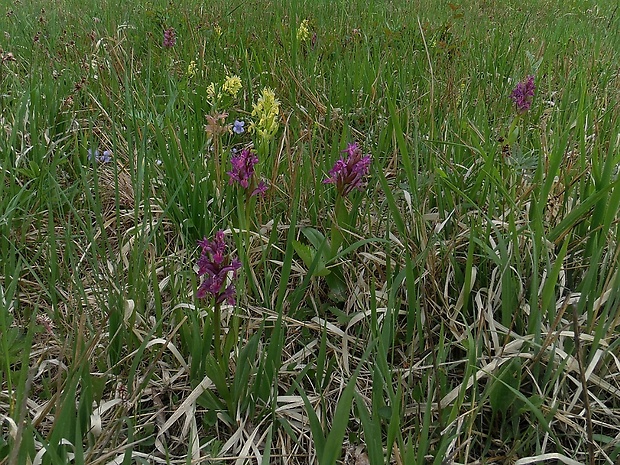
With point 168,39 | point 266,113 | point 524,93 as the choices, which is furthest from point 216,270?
point 168,39

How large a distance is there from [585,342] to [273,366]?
2.14ft

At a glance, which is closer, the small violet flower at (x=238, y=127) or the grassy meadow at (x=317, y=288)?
the grassy meadow at (x=317, y=288)

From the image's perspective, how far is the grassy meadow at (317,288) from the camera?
3.26ft

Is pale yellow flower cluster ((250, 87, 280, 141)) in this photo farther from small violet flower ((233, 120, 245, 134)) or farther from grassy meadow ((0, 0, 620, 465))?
small violet flower ((233, 120, 245, 134))

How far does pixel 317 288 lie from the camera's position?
1.38 metres

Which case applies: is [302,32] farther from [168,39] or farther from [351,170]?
[351,170]

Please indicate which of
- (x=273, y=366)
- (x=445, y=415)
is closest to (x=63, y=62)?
(x=273, y=366)

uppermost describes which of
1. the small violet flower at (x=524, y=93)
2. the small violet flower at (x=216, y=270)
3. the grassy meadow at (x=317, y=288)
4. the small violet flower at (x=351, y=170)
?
the small violet flower at (x=524, y=93)

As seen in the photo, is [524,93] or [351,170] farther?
[524,93]

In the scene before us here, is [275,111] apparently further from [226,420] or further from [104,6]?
[104,6]

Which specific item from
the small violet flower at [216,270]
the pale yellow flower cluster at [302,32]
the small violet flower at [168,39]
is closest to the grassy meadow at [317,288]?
the small violet flower at [216,270]

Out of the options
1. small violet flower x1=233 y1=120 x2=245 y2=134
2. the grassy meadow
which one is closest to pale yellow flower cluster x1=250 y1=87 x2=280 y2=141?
the grassy meadow

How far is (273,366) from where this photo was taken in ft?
3.50

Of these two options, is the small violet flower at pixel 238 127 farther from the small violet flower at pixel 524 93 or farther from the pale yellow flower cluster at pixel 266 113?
the small violet flower at pixel 524 93
